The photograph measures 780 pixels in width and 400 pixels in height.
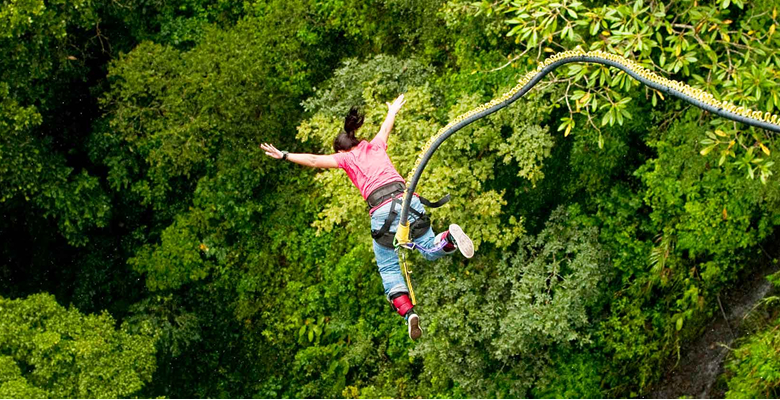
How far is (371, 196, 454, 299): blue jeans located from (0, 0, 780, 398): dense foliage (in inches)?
87.6

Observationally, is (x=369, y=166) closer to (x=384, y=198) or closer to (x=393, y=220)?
(x=384, y=198)

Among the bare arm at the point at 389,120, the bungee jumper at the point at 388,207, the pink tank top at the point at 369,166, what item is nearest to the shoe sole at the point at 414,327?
the bungee jumper at the point at 388,207

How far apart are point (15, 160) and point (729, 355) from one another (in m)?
8.31

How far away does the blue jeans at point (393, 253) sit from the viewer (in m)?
7.34

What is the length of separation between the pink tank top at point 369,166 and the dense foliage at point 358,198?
2.12 metres

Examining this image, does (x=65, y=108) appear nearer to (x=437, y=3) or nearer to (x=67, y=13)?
(x=67, y=13)

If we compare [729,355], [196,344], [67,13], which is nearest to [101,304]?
[196,344]

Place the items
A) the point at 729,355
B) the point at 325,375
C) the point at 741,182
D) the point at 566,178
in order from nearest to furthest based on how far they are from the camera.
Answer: the point at 741,182 < the point at 729,355 < the point at 566,178 < the point at 325,375

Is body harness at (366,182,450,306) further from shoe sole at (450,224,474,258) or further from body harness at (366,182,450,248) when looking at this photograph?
shoe sole at (450,224,474,258)

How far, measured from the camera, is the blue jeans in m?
7.34

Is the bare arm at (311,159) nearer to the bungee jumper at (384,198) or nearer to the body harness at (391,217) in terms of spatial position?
the bungee jumper at (384,198)

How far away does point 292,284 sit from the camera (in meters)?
15.2

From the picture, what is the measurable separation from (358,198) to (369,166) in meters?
3.61

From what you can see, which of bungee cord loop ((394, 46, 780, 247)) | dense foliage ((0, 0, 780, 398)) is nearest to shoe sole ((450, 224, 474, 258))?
bungee cord loop ((394, 46, 780, 247))
